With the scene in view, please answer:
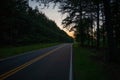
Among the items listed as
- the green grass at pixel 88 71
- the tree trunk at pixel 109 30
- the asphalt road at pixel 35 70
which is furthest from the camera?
the tree trunk at pixel 109 30

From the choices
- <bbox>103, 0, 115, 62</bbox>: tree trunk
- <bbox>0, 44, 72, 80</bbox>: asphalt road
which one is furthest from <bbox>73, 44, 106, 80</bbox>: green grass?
<bbox>103, 0, 115, 62</bbox>: tree trunk

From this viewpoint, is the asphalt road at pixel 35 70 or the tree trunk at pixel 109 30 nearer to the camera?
the asphalt road at pixel 35 70

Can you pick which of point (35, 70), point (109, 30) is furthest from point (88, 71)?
point (109, 30)

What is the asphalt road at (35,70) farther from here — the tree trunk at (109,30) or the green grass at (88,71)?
the tree trunk at (109,30)

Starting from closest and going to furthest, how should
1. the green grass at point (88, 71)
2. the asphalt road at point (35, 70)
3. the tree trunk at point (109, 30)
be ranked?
the asphalt road at point (35, 70) < the green grass at point (88, 71) < the tree trunk at point (109, 30)

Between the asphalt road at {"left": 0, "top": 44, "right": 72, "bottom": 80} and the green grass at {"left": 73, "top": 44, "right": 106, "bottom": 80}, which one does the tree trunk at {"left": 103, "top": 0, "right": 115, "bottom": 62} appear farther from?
the asphalt road at {"left": 0, "top": 44, "right": 72, "bottom": 80}

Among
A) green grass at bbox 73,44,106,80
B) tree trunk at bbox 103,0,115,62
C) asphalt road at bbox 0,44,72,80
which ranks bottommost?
green grass at bbox 73,44,106,80

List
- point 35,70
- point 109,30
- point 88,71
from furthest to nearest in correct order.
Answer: point 109,30 → point 88,71 → point 35,70

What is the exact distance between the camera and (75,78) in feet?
32.9

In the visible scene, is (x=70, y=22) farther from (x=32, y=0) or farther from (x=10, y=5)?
(x=32, y=0)

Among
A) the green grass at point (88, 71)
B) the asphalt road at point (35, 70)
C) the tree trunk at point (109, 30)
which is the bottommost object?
the green grass at point (88, 71)

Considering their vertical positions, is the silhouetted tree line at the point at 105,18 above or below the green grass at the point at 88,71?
above

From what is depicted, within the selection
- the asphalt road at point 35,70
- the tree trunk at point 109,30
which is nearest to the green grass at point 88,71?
the asphalt road at point 35,70

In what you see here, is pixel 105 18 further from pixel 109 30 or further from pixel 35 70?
pixel 35 70
